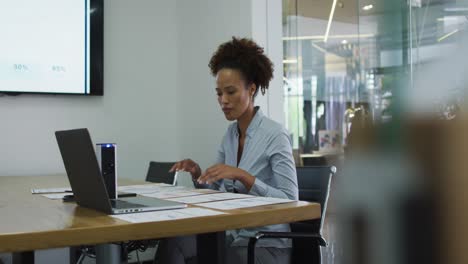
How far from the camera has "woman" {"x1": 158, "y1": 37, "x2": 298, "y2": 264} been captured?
4.89 feet

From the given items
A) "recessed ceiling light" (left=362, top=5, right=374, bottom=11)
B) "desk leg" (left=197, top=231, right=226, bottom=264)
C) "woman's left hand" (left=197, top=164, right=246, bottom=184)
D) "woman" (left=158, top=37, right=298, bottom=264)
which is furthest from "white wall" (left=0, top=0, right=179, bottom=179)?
"recessed ceiling light" (left=362, top=5, right=374, bottom=11)

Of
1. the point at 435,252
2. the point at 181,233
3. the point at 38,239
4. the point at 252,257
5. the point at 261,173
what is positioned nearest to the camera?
the point at 435,252

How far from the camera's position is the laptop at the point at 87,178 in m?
1.06

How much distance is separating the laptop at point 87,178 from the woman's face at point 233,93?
2.44 ft

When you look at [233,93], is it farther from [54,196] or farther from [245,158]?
[54,196]

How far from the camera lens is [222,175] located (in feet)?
4.37

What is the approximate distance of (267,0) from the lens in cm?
292

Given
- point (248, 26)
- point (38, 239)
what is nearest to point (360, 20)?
point (38, 239)

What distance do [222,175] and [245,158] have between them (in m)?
0.44

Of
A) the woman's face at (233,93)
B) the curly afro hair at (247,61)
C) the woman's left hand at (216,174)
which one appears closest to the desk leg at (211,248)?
the woman's left hand at (216,174)

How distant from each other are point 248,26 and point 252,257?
70.4 inches

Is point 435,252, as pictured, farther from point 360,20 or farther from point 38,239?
point 38,239

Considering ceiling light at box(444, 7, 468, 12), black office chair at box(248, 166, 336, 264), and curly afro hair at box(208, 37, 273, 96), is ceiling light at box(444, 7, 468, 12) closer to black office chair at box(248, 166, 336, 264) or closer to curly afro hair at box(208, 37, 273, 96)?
black office chair at box(248, 166, 336, 264)

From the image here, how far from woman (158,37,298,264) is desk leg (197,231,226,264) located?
195 millimetres
